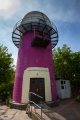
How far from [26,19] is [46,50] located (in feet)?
15.2

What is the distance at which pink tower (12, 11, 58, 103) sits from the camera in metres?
10.2

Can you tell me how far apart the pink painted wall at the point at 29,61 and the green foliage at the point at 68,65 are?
808cm

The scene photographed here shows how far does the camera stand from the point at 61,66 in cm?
1939

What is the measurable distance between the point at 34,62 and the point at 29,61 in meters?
0.58

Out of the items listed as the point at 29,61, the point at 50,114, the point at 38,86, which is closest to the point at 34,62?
the point at 29,61

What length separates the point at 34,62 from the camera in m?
10.9

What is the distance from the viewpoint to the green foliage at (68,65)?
18319mm

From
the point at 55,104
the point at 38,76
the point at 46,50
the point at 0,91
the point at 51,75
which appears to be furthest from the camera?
the point at 0,91

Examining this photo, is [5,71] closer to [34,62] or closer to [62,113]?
[34,62]

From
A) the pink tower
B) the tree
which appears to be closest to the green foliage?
the pink tower

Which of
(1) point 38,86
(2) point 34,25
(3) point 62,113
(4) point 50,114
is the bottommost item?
(3) point 62,113

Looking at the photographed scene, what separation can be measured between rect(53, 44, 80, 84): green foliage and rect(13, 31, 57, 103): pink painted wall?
8085mm

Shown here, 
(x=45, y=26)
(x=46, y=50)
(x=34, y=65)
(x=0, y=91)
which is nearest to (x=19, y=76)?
(x=34, y=65)

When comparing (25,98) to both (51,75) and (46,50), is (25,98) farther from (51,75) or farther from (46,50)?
(46,50)
